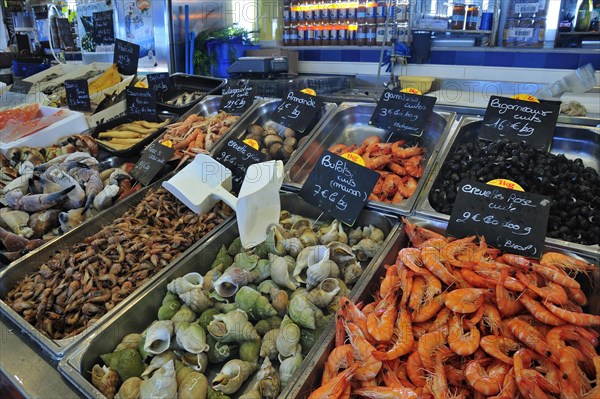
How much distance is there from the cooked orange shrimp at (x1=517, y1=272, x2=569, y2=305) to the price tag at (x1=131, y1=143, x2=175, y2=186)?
2017 millimetres

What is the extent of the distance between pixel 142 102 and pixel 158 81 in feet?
1.22

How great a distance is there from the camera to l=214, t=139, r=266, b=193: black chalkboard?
2398 millimetres

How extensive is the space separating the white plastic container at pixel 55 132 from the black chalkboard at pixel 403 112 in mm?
2271

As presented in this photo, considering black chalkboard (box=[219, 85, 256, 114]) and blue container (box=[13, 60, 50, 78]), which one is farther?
blue container (box=[13, 60, 50, 78])

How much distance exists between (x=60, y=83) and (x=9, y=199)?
9.26 feet

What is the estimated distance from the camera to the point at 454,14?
5496 millimetres

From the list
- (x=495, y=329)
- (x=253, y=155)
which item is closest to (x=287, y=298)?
(x=495, y=329)

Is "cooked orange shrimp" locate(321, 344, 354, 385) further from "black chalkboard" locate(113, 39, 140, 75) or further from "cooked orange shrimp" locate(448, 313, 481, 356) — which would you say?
"black chalkboard" locate(113, 39, 140, 75)

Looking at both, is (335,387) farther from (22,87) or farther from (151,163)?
(22,87)

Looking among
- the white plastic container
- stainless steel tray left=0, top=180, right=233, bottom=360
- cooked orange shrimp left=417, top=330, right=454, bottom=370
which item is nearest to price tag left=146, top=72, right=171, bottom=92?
the white plastic container

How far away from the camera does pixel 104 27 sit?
18.9 feet

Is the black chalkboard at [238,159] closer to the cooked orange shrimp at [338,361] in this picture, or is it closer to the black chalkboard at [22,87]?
the cooked orange shrimp at [338,361]

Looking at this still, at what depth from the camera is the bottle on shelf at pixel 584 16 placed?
4.98 meters

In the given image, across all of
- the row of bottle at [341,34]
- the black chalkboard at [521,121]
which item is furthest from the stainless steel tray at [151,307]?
the row of bottle at [341,34]
